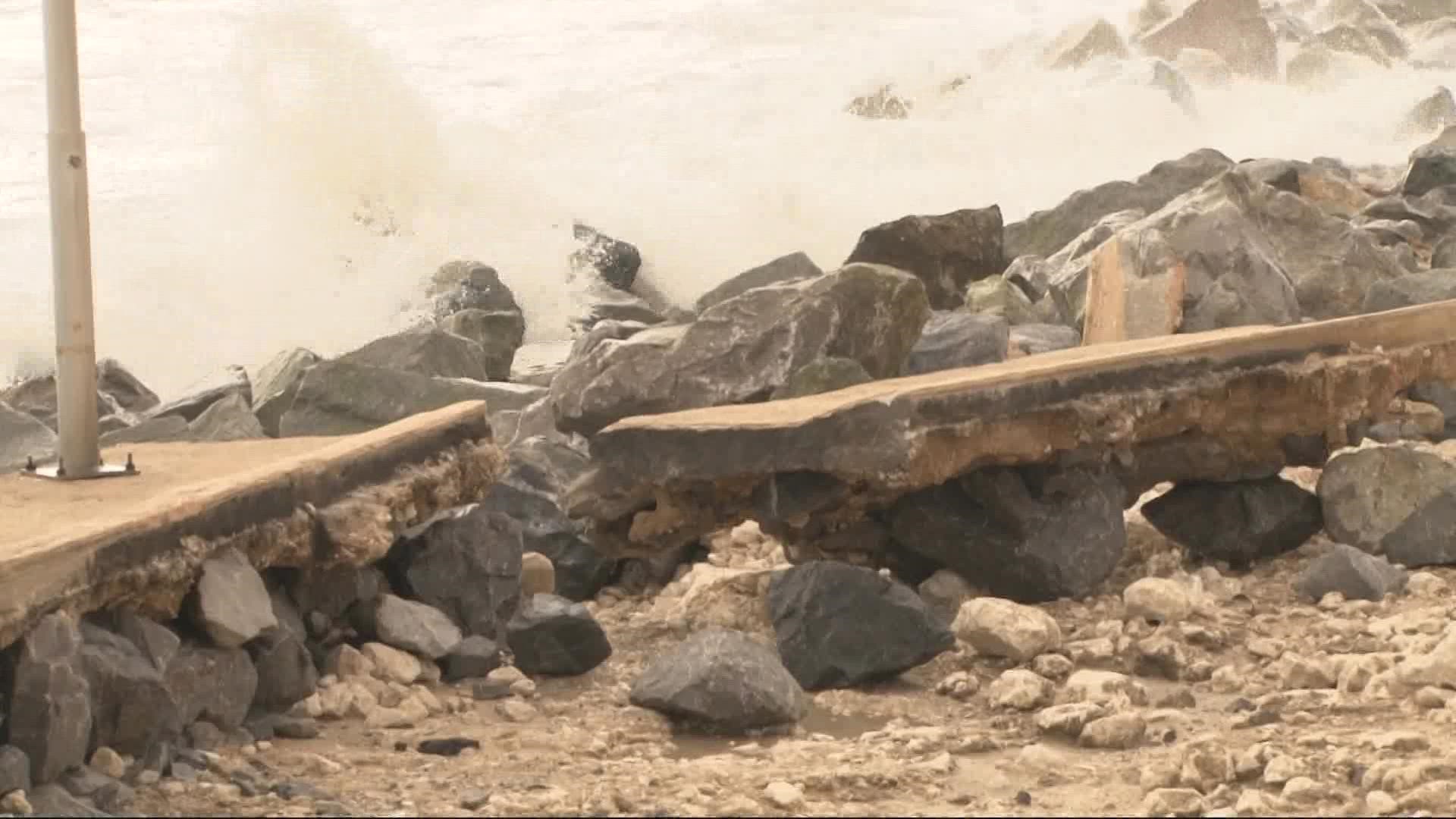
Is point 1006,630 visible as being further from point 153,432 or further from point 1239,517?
point 153,432

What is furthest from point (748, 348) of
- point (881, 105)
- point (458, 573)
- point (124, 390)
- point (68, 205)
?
point (881, 105)

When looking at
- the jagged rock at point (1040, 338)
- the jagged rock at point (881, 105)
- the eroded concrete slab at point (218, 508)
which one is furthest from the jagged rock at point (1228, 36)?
the eroded concrete slab at point (218, 508)

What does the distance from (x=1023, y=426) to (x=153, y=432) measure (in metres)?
3.39

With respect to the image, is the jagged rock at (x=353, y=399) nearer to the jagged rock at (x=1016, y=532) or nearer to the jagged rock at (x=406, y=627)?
the jagged rock at (x=1016, y=532)

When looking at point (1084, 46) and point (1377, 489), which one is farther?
point (1084, 46)

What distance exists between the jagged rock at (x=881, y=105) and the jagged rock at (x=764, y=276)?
32.4ft

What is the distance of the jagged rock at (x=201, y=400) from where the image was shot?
24.1 feet

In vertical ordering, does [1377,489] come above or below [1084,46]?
below

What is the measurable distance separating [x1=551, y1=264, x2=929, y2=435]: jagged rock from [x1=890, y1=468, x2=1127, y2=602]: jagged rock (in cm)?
110

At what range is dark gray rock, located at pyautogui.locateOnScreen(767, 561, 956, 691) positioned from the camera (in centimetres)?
406

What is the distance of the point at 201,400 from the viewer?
761cm

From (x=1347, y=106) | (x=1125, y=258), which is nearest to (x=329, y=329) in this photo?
(x=1125, y=258)

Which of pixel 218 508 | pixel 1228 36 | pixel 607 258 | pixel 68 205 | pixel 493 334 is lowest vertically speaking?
pixel 607 258

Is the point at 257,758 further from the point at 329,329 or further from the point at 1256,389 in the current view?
the point at 329,329
